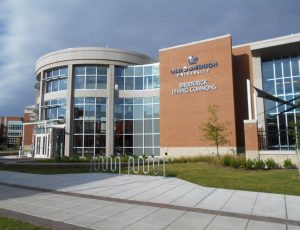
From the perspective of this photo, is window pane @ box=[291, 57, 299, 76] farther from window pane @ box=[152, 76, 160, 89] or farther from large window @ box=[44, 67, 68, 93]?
large window @ box=[44, 67, 68, 93]

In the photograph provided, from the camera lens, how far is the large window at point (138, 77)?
3638 centimetres

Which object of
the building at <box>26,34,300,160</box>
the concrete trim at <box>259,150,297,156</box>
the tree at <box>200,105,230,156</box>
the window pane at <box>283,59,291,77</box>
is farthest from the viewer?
the building at <box>26,34,300,160</box>

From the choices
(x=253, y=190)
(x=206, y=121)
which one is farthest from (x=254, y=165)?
(x=206, y=121)

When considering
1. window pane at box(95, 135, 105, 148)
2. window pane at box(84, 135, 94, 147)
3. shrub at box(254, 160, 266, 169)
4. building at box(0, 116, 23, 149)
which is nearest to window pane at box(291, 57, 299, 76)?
shrub at box(254, 160, 266, 169)

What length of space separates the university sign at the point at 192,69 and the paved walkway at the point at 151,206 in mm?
19749

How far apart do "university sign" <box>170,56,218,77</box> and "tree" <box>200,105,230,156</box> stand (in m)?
4.02

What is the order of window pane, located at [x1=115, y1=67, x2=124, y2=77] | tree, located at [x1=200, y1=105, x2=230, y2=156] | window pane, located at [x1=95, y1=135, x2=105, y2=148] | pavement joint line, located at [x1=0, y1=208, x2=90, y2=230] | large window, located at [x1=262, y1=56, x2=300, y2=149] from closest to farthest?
1. pavement joint line, located at [x1=0, y1=208, x2=90, y2=230]
2. tree, located at [x1=200, y1=105, x2=230, y2=156]
3. large window, located at [x1=262, y1=56, x2=300, y2=149]
4. window pane, located at [x1=95, y1=135, x2=105, y2=148]
5. window pane, located at [x1=115, y1=67, x2=124, y2=77]

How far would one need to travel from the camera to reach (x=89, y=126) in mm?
35969

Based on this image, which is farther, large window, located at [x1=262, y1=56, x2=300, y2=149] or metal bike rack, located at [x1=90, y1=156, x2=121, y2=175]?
large window, located at [x1=262, y1=56, x2=300, y2=149]

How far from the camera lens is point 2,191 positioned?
11305 mm

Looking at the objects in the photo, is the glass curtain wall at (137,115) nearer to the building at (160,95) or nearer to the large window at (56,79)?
the building at (160,95)

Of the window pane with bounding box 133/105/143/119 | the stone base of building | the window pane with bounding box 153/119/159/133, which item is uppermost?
the window pane with bounding box 133/105/143/119

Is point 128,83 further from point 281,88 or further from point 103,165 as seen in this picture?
point 103,165

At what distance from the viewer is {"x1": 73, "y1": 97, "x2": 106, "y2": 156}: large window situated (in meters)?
35.5
